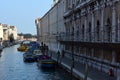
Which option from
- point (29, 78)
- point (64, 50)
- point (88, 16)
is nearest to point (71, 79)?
point (29, 78)

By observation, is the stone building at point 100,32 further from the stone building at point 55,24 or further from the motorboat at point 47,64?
the stone building at point 55,24

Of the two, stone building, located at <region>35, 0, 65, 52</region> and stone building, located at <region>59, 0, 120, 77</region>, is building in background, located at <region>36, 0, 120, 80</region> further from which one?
stone building, located at <region>35, 0, 65, 52</region>

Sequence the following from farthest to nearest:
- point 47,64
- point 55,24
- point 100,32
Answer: point 55,24 < point 47,64 < point 100,32

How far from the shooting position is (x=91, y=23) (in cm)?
3809

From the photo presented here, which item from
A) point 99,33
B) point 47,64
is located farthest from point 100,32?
point 47,64

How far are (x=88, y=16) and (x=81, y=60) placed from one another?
18.1ft

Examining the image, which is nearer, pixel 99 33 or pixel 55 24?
pixel 99 33

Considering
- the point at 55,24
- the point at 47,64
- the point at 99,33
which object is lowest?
the point at 47,64

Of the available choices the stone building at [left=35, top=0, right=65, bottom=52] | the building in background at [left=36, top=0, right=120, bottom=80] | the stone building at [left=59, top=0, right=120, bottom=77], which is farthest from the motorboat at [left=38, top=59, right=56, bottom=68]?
the stone building at [left=35, top=0, right=65, bottom=52]

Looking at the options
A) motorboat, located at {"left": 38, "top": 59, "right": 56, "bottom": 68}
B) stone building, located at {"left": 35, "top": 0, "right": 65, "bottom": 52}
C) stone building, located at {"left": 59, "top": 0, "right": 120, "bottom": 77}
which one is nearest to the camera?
stone building, located at {"left": 59, "top": 0, "right": 120, "bottom": 77}

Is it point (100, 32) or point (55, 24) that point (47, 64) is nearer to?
point (100, 32)

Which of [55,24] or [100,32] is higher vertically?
[55,24]

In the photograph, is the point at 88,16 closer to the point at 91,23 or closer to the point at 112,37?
the point at 91,23

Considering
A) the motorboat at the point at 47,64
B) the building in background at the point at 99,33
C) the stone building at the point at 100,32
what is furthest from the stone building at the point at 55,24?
the stone building at the point at 100,32
